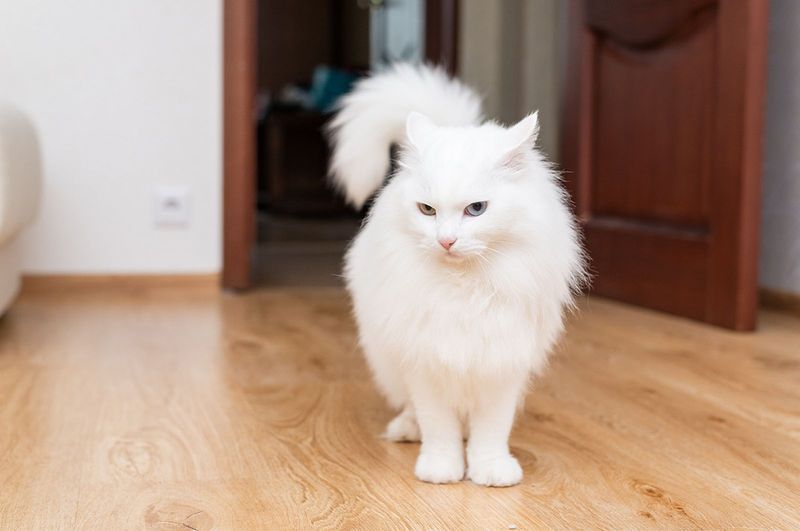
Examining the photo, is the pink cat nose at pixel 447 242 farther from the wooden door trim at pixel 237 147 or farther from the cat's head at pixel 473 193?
the wooden door trim at pixel 237 147

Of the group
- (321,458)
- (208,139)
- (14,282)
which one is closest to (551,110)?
(208,139)

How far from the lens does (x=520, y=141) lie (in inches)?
46.8

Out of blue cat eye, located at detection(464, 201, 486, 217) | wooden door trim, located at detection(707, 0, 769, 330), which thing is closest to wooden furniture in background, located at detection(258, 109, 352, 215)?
wooden door trim, located at detection(707, 0, 769, 330)

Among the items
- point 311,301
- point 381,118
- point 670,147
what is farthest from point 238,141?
point 381,118

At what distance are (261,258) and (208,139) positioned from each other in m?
1.15

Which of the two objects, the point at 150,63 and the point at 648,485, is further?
the point at 150,63

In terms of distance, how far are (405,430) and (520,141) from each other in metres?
0.52

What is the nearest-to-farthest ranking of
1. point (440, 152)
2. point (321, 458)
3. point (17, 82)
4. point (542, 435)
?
point (440, 152) → point (321, 458) → point (542, 435) → point (17, 82)

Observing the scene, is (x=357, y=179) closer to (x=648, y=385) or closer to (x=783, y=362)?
(x=648, y=385)

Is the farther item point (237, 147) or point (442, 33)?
point (442, 33)

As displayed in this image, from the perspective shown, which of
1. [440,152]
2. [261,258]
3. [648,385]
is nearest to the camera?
[440,152]

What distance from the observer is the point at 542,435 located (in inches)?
60.3

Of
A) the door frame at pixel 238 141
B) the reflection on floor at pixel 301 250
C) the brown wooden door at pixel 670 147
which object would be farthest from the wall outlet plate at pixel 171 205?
the brown wooden door at pixel 670 147

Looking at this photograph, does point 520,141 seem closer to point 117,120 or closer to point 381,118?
point 381,118
